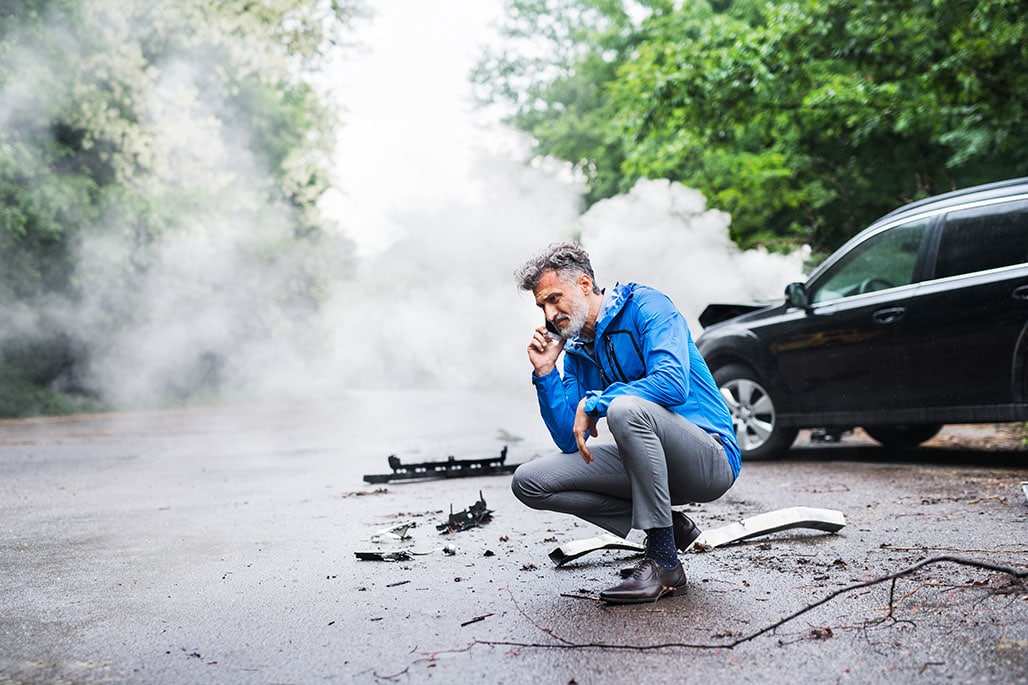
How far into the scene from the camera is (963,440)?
34.4 ft

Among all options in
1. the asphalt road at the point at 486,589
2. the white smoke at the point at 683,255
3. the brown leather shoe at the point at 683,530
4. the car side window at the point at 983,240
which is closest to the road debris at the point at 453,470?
the asphalt road at the point at 486,589

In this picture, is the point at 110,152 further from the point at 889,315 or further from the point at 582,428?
the point at 582,428

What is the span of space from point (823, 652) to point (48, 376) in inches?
896

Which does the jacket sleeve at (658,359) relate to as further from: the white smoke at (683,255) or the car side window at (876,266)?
the white smoke at (683,255)

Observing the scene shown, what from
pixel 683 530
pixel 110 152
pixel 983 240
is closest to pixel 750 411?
pixel 983 240

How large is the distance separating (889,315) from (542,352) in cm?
450

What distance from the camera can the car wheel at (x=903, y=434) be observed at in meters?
9.43

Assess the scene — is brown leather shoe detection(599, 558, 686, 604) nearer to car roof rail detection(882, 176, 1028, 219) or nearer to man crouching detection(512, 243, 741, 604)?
man crouching detection(512, 243, 741, 604)

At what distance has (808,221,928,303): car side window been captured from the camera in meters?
7.83

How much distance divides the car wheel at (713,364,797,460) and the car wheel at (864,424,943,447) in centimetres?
120

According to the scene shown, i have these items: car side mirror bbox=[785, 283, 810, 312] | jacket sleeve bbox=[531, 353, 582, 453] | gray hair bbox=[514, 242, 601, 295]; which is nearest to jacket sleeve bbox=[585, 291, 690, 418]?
jacket sleeve bbox=[531, 353, 582, 453]

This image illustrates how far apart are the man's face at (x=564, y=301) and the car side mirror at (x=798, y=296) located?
4.64m

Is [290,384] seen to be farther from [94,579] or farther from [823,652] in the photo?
[823,652]

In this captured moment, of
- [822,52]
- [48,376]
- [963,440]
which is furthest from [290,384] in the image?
[963,440]
